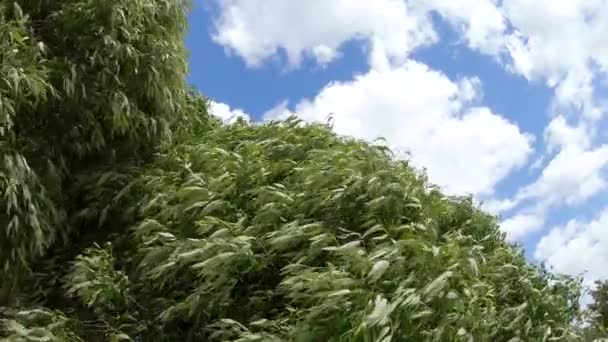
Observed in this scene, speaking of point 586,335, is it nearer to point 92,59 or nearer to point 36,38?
point 92,59

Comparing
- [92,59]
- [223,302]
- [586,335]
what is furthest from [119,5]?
[586,335]

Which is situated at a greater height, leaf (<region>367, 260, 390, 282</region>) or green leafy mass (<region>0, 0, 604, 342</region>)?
green leafy mass (<region>0, 0, 604, 342</region>)

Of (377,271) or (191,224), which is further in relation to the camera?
(191,224)

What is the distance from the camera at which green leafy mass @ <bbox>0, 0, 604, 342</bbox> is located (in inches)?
165

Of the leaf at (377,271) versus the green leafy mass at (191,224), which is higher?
the green leafy mass at (191,224)

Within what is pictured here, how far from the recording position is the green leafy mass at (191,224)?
420 cm

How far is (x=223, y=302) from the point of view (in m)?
4.55

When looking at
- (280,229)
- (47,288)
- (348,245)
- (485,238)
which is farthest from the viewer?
(485,238)

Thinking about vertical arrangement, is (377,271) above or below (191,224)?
below

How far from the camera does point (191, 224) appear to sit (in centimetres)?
506

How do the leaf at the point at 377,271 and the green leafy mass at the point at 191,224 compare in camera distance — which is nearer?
the leaf at the point at 377,271

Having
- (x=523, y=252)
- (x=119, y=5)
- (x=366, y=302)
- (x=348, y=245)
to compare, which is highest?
(x=119, y=5)

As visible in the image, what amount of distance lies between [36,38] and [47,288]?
5.68 ft

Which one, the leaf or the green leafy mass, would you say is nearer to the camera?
the leaf
